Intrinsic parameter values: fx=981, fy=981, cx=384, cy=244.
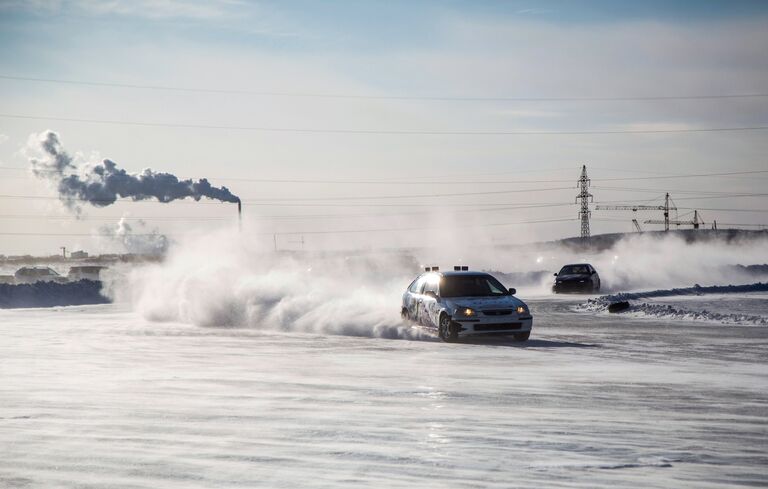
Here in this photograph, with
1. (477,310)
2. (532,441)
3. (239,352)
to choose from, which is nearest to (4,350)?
(239,352)

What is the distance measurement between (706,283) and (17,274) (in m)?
52.2

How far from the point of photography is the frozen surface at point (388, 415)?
750 cm

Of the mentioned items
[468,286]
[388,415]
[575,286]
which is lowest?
[388,415]

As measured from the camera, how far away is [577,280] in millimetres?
48438

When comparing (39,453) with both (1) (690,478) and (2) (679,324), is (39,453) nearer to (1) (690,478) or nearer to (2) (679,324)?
(1) (690,478)

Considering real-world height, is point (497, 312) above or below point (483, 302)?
below

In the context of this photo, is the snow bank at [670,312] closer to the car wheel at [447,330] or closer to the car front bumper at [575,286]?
the car front bumper at [575,286]

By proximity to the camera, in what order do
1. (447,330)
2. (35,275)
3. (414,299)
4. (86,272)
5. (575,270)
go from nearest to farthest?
1. (447,330)
2. (414,299)
3. (575,270)
4. (35,275)
5. (86,272)

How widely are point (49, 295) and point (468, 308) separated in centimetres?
3755

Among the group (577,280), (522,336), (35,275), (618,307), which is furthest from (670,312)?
(35,275)

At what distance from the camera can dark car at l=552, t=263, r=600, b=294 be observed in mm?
48438

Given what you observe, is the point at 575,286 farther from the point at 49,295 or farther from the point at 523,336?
the point at 523,336

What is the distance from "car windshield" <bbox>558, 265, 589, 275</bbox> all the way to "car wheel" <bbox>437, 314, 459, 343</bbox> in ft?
95.2

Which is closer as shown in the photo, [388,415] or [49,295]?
[388,415]
